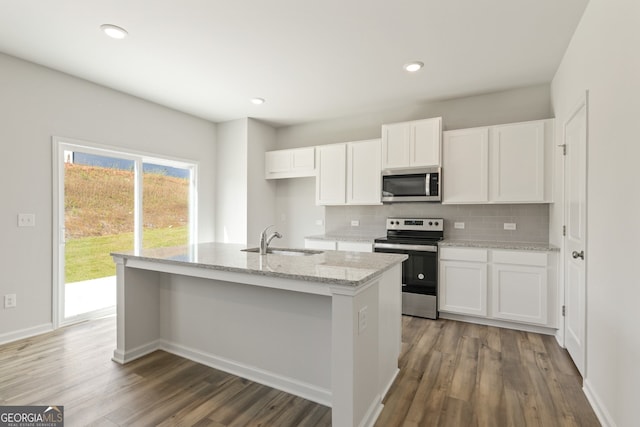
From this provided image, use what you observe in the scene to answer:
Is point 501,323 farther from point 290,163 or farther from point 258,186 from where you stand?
point 258,186

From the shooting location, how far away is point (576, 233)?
2498mm

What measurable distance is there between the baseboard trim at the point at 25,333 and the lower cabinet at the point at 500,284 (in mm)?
4170

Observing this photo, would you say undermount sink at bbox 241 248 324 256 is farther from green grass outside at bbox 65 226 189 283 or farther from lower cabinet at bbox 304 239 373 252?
green grass outside at bbox 65 226 189 283

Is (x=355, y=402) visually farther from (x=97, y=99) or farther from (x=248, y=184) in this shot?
(x=97, y=99)

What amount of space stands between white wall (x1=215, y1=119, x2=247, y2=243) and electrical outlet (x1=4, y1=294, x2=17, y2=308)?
245 cm

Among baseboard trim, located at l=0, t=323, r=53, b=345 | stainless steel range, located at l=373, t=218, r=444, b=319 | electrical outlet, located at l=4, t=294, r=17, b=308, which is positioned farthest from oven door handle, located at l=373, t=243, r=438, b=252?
electrical outlet, located at l=4, t=294, r=17, b=308

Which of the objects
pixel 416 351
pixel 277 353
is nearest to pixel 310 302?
pixel 277 353

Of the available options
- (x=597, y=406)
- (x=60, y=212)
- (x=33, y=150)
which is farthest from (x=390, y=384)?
(x=33, y=150)

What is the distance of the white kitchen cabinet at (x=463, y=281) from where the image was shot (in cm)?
341

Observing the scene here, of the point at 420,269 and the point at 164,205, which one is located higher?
the point at 164,205

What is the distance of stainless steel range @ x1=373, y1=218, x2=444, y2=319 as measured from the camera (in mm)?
3602

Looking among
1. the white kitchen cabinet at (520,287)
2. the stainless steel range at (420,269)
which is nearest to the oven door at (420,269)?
the stainless steel range at (420,269)

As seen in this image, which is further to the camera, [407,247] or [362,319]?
[407,247]

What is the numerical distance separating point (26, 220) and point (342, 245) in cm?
335
